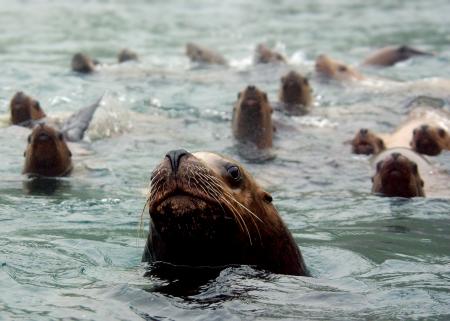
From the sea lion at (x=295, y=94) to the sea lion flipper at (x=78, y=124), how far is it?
2.91 metres

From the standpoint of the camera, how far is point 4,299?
543 cm

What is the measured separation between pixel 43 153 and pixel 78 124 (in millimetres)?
2268

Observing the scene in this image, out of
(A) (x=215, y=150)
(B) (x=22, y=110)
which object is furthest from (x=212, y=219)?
(B) (x=22, y=110)

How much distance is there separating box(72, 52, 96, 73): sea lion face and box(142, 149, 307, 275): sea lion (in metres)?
10.5

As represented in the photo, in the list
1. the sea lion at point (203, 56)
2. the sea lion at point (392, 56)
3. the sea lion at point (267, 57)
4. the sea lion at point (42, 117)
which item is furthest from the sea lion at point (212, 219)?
the sea lion at point (392, 56)

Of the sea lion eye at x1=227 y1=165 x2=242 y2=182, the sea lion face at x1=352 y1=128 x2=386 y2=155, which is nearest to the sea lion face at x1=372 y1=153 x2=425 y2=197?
the sea lion face at x1=352 y1=128 x2=386 y2=155

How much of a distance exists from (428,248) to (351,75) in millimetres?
9229

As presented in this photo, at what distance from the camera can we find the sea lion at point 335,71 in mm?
16328

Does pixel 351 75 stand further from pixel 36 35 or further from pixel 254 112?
pixel 36 35

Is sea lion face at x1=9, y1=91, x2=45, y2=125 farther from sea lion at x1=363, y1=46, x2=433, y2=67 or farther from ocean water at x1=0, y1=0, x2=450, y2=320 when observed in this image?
sea lion at x1=363, y1=46, x2=433, y2=67

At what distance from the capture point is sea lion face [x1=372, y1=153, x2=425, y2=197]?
9047 millimetres

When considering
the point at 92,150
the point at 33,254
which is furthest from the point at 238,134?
the point at 33,254

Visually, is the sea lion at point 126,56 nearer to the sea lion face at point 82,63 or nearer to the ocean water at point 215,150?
the ocean water at point 215,150

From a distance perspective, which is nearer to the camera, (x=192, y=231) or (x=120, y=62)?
(x=192, y=231)
